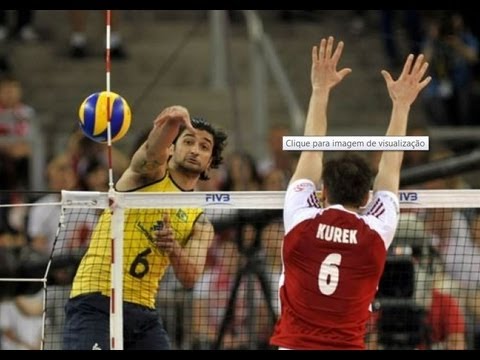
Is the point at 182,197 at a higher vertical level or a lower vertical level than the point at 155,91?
lower

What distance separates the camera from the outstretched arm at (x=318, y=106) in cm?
915

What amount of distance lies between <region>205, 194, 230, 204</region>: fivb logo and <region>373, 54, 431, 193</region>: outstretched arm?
4.15 ft

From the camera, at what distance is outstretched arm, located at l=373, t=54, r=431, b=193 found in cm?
923

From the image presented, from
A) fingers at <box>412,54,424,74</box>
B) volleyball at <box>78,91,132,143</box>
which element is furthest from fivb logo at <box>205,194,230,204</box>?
fingers at <box>412,54,424,74</box>

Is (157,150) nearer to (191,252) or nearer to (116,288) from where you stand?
(116,288)

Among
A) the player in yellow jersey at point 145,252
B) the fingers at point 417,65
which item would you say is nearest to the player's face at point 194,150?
the player in yellow jersey at point 145,252

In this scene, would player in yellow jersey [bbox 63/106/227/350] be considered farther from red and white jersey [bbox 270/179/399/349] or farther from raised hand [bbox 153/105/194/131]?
red and white jersey [bbox 270/179/399/349]

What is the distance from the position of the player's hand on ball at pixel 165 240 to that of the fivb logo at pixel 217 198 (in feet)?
1.18

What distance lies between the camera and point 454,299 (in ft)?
41.9

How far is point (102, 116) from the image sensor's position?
9.80 metres

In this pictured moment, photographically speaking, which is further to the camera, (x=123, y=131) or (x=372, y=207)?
(x=123, y=131)
